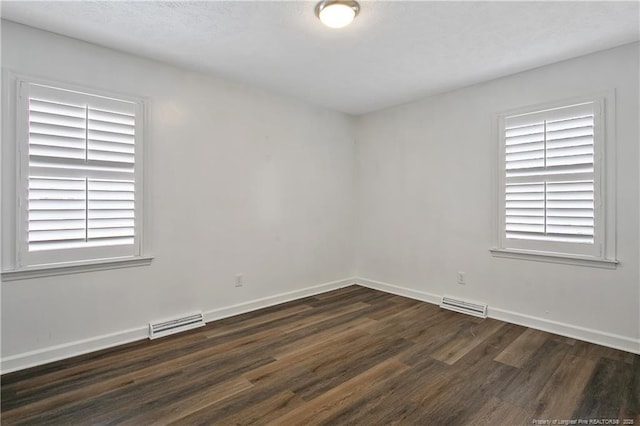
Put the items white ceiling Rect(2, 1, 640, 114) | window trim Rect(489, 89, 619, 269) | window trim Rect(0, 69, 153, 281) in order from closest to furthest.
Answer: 1. white ceiling Rect(2, 1, 640, 114)
2. window trim Rect(0, 69, 153, 281)
3. window trim Rect(489, 89, 619, 269)

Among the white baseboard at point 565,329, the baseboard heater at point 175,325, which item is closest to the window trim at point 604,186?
the white baseboard at point 565,329

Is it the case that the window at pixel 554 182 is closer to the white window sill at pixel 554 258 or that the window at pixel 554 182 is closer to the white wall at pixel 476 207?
the white window sill at pixel 554 258

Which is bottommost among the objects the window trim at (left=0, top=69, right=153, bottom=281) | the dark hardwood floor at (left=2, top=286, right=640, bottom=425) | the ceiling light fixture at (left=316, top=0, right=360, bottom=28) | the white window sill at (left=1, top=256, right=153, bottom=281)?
the dark hardwood floor at (left=2, top=286, right=640, bottom=425)

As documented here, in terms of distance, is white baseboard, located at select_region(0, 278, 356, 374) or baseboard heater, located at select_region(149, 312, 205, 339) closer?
white baseboard, located at select_region(0, 278, 356, 374)

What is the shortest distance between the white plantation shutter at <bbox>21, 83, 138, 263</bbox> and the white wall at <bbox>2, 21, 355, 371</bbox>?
0.47ft

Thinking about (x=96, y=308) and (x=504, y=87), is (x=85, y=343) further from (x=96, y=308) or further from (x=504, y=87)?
(x=504, y=87)

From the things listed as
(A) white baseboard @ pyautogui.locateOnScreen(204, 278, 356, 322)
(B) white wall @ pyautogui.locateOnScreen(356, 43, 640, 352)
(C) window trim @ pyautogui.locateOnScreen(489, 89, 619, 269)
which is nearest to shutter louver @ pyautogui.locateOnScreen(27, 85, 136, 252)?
(A) white baseboard @ pyautogui.locateOnScreen(204, 278, 356, 322)

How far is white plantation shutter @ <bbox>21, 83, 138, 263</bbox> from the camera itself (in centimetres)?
254

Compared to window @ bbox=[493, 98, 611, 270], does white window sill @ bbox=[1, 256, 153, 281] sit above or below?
below

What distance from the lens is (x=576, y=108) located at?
304 cm

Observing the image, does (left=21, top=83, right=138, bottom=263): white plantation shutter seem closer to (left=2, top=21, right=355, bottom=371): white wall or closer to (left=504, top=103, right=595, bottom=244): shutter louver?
(left=2, top=21, right=355, bottom=371): white wall

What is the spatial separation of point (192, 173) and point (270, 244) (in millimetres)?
1282

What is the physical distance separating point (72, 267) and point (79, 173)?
2.59 ft

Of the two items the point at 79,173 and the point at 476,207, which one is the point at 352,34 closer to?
the point at 476,207
